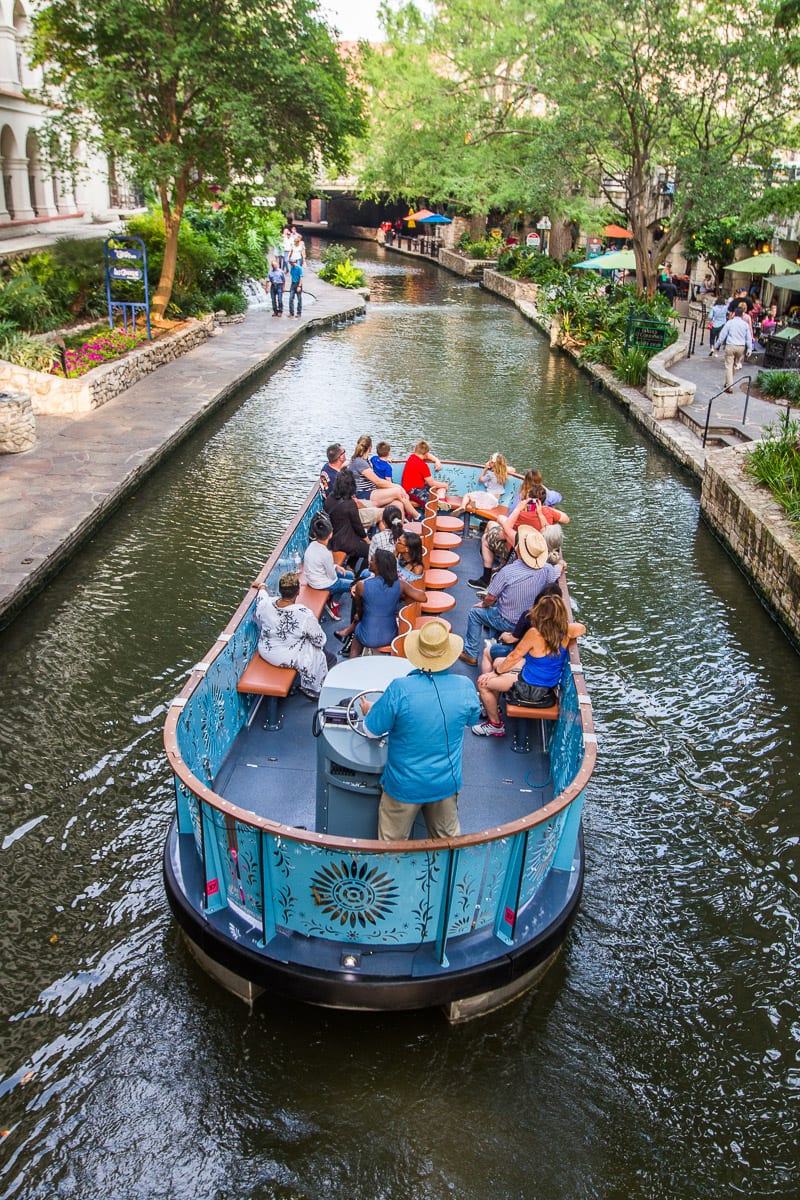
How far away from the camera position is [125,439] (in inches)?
614

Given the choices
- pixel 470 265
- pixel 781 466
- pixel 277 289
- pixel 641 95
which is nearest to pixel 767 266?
pixel 641 95

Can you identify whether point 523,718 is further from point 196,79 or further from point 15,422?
point 196,79

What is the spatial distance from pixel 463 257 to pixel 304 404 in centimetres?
3409

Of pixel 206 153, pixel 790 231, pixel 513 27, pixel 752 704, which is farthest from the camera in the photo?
pixel 513 27

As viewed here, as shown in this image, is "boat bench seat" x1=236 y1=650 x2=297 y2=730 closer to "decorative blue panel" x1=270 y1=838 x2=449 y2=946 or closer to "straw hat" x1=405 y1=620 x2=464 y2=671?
"decorative blue panel" x1=270 y1=838 x2=449 y2=946

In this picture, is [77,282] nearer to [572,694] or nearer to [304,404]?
[304,404]

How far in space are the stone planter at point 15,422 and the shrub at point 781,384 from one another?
47.4 feet

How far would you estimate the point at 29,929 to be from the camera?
5.97 meters

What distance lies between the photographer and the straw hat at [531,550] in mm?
7652

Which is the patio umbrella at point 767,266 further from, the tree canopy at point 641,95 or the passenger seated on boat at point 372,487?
the passenger seated on boat at point 372,487

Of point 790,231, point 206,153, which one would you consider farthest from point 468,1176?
point 790,231

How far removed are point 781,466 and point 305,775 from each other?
890 cm

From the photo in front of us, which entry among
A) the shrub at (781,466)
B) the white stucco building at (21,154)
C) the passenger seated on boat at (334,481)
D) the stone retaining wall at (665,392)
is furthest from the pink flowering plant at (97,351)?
the shrub at (781,466)

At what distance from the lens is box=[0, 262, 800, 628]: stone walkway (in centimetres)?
1118
